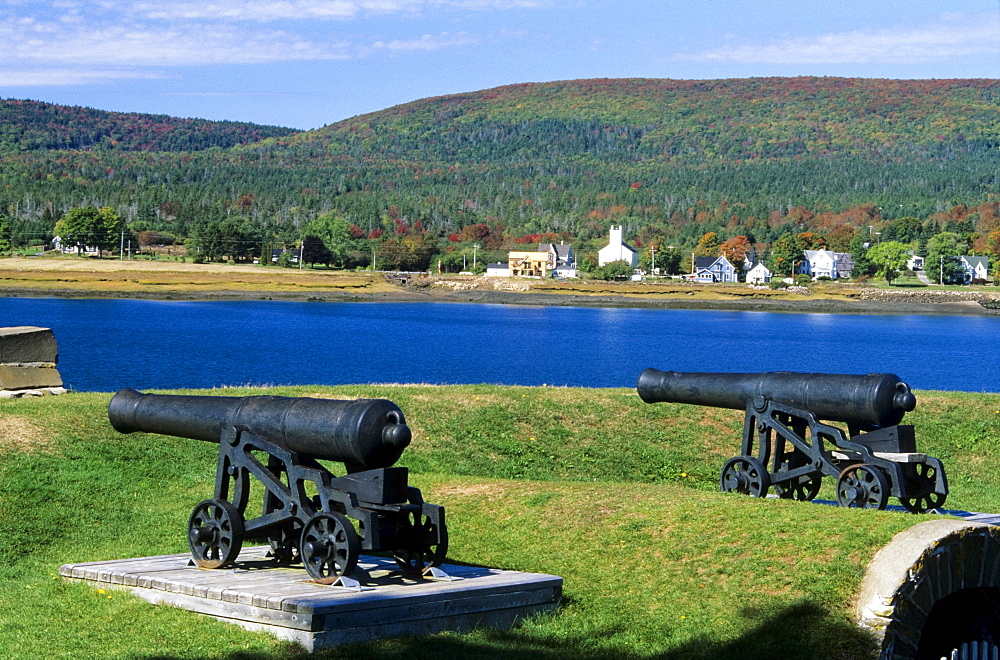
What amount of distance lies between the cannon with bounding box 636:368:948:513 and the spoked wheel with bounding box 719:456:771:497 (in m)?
0.01

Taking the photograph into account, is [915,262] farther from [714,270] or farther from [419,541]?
[419,541]

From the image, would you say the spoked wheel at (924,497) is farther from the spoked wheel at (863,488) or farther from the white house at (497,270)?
the white house at (497,270)

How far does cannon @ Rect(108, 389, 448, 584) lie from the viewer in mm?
9164

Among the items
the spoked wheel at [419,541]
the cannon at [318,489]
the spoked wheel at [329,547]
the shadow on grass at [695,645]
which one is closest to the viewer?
the shadow on grass at [695,645]

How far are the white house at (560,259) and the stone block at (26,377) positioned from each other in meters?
159

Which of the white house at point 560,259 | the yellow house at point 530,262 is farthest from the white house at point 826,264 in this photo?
the yellow house at point 530,262

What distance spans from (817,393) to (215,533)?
6.57 meters

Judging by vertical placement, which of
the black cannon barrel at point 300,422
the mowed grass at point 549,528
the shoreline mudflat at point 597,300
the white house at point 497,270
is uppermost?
the black cannon barrel at point 300,422

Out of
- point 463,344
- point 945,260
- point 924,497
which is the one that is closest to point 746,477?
point 924,497

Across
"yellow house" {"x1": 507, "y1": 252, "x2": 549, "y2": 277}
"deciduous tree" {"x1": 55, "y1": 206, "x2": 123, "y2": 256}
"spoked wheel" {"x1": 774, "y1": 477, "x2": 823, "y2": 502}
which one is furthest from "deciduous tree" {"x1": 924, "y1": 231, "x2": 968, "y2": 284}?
"spoked wheel" {"x1": 774, "y1": 477, "x2": 823, "y2": 502}

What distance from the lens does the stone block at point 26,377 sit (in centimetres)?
1878

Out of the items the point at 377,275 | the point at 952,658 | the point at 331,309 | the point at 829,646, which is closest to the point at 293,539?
the point at 829,646

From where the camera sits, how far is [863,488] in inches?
508

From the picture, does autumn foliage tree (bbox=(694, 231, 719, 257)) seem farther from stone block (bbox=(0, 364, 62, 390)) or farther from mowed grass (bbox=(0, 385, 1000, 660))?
stone block (bbox=(0, 364, 62, 390))
